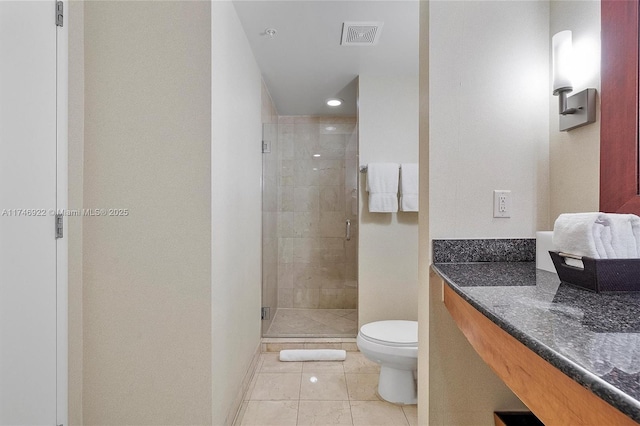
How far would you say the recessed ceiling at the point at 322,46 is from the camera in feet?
6.25

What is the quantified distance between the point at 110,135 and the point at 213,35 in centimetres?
61

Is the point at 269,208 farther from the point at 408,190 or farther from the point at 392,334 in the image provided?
the point at 392,334

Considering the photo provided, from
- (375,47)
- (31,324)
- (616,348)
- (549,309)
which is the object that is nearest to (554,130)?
(549,309)

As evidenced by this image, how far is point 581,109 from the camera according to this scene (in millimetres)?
1184

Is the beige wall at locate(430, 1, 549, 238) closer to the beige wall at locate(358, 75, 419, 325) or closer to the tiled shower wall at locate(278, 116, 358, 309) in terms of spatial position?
the beige wall at locate(358, 75, 419, 325)

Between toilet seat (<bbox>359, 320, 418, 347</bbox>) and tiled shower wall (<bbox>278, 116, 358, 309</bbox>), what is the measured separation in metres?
0.91

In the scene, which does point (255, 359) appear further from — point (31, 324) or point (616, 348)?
point (616, 348)

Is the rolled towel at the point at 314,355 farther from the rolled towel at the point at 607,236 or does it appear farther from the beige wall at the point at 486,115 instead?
the rolled towel at the point at 607,236

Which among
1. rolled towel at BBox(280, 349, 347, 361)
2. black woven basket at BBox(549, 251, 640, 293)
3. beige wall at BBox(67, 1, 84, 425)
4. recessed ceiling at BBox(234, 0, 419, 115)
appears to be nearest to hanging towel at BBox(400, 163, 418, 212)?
recessed ceiling at BBox(234, 0, 419, 115)

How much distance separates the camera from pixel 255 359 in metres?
2.51

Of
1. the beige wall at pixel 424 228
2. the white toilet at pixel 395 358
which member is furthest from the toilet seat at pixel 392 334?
the beige wall at pixel 424 228

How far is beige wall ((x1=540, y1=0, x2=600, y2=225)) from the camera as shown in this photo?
1.16 m

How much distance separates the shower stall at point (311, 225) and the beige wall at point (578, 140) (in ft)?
5.78

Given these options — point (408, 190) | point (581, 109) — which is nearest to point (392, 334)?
point (408, 190)
